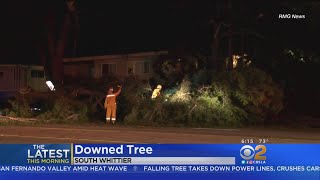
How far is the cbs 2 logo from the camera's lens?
5801mm

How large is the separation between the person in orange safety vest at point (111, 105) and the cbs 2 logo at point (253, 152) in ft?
52.3

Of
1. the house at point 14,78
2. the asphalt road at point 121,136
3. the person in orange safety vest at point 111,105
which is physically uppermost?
the house at point 14,78

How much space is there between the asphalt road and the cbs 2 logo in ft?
28.5

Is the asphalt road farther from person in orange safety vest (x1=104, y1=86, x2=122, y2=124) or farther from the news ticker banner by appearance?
the news ticker banner

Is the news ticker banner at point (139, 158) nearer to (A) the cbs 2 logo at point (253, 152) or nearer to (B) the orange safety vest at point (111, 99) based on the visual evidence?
(A) the cbs 2 logo at point (253, 152)

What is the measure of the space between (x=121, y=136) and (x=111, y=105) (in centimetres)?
552

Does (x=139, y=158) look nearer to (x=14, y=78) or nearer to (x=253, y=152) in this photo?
(x=253, y=152)

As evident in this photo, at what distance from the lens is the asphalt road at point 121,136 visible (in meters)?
15.2

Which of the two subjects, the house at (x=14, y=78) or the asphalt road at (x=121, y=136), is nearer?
the asphalt road at (x=121, y=136)

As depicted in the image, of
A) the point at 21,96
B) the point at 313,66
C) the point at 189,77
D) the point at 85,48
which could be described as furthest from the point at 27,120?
the point at 85,48

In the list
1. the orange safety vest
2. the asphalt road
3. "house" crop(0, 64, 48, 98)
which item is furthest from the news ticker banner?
"house" crop(0, 64, 48, 98)

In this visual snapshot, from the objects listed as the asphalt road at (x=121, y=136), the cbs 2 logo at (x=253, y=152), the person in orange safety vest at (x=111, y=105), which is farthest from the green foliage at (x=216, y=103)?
the cbs 2 logo at (x=253, y=152)

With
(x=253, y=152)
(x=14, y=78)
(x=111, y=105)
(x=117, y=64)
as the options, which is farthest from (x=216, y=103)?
(x=14, y=78)

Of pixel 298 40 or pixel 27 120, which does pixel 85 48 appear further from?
pixel 27 120
